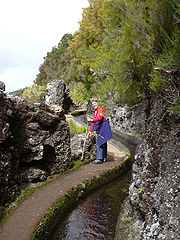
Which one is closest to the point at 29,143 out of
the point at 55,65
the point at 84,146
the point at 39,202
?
the point at 39,202

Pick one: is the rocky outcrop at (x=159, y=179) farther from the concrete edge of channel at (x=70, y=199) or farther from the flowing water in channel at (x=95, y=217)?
the concrete edge of channel at (x=70, y=199)

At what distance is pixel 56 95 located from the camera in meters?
25.6

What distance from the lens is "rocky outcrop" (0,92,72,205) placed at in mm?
5582

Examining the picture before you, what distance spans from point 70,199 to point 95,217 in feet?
2.77

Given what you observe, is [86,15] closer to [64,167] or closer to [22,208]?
[64,167]

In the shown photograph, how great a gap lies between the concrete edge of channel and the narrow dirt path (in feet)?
0.36

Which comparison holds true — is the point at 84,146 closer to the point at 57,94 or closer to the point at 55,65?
the point at 57,94

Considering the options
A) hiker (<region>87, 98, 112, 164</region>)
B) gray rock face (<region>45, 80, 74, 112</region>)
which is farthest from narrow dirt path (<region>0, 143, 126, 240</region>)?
gray rock face (<region>45, 80, 74, 112</region>)

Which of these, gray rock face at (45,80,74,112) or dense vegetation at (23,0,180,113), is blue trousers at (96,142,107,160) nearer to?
dense vegetation at (23,0,180,113)

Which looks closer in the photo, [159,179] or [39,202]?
[159,179]

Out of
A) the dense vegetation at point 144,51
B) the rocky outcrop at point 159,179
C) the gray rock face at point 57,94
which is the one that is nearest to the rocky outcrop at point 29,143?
the dense vegetation at point 144,51

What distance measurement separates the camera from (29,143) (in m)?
6.79

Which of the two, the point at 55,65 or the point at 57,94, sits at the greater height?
the point at 55,65

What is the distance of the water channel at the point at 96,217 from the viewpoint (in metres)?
5.12
